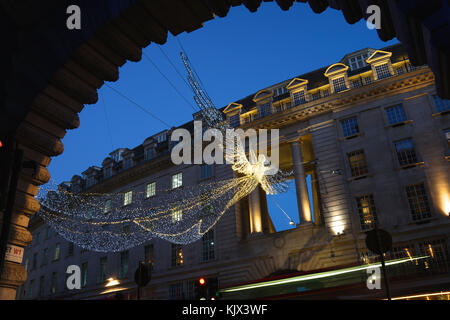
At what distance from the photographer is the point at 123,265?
4047 centimetres

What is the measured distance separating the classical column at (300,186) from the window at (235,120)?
653 cm

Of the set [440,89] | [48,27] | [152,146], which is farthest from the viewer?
[152,146]

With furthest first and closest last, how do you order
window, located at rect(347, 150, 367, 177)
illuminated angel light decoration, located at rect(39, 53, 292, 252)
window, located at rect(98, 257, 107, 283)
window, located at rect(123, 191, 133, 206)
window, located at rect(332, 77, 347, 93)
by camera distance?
1. window, located at rect(123, 191, 133, 206)
2. window, located at rect(98, 257, 107, 283)
3. window, located at rect(332, 77, 347, 93)
4. illuminated angel light decoration, located at rect(39, 53, 292, 252)
5. window, located at rect(347, 150, 367, 177)

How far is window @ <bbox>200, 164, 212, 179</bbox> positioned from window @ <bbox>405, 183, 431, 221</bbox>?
18.4 metres

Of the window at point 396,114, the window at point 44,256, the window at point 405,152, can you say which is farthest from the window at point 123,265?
the window at point 396,114

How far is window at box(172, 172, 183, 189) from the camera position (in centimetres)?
3878

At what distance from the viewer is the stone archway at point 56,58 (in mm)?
6641

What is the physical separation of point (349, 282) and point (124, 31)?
20033 mm

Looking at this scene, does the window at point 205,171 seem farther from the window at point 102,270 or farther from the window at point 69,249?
the window at point 69,249

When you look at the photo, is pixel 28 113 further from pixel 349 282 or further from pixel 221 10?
pixel 349 282

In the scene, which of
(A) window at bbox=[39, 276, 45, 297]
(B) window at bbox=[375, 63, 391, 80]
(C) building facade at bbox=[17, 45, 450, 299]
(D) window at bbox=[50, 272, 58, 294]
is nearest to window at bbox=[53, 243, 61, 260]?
(D) window at bbox=[50, 272, 58, 294]

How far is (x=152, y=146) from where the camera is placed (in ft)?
144

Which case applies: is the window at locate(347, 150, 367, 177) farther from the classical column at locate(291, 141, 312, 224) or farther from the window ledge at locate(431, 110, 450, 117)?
the window ledge at locate(431, 110, 450, 117)
